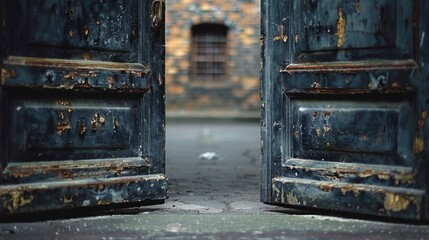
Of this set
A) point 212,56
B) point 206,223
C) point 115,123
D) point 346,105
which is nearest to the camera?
point 206,223

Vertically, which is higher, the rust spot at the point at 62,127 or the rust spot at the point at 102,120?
the rust spot at the point at 102,120

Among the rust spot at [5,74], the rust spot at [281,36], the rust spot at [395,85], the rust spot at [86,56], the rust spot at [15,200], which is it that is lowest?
the rust spot at [15,200]

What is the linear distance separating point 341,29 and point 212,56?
39.0 feet

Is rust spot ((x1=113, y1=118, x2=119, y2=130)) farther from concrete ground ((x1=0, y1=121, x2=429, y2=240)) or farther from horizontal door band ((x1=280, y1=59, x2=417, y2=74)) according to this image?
horizontal door band ((x1=280, y1=59, x2=417, y2=74))

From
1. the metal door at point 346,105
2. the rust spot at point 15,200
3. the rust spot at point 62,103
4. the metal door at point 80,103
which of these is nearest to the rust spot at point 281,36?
the metal door at point 346,105

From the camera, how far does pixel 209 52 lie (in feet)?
48.2

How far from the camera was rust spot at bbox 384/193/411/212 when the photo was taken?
2.62 metres

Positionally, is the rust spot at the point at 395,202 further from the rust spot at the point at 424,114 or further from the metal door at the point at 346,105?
the rust spot at the point at 424,114

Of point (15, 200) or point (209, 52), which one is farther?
point (209, 52)

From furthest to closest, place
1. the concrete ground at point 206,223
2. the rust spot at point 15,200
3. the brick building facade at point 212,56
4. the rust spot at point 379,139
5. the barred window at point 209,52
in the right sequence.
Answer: the barred window at point 209,52, the brick building facade at point 212,56, the rust spot at point 379,139, the rust spot at point 15,200, the concrete ground at point 206,223

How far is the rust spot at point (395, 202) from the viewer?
2619 mm

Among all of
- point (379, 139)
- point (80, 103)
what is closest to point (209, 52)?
point (80, 103)

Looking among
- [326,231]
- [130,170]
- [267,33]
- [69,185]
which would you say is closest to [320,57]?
[267,33]

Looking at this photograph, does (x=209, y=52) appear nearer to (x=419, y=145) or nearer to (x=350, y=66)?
(x=350, y=66)
